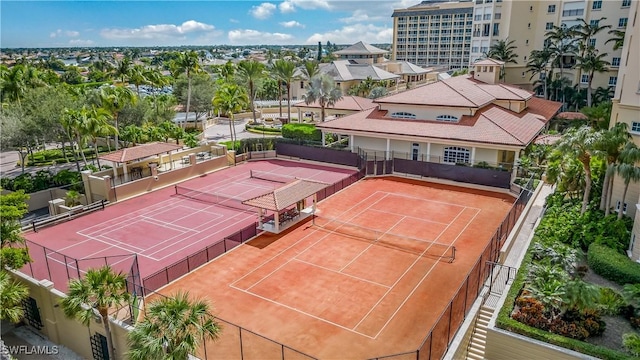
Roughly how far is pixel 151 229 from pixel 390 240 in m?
15.2

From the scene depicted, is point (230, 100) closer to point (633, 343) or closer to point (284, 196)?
point (284, 196)

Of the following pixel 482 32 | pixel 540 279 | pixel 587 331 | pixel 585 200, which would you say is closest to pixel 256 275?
pixel 540 279

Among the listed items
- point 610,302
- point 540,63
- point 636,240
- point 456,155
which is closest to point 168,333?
point 610,302

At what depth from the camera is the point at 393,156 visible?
4109cm

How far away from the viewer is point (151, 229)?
2812 centimetres

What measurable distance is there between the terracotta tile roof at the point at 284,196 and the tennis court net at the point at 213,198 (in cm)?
447

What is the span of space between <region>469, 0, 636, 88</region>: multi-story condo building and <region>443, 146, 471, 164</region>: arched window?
110ft

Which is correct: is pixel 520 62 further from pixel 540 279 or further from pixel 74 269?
pixel 74 269

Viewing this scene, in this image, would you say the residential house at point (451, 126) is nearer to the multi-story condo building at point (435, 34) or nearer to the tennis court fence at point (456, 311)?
the tennis court fence at point (456, 311)

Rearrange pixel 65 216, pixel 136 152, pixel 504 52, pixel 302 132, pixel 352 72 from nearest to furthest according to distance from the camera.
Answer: pixel 65 216 → pixel 136 152 → pixel 302 132 → pixel 504 52 → pixel 352 72

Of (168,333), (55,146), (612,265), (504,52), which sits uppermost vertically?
(504,52)

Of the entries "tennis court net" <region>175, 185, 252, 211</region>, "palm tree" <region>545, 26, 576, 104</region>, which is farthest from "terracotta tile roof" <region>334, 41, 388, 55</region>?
"tennis court net" <region>175, 185, 252, 211</region>

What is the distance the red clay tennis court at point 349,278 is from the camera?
16.7m

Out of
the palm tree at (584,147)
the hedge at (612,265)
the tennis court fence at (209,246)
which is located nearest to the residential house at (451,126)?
the tennis court fence at (209,246)
